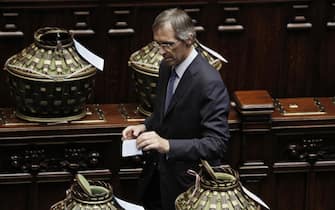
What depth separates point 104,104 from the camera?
6250 millimetres

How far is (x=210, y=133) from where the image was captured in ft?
16.4

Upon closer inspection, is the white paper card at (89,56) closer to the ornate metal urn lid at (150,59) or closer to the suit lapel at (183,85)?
the ornate metal urn lid at (150,59)

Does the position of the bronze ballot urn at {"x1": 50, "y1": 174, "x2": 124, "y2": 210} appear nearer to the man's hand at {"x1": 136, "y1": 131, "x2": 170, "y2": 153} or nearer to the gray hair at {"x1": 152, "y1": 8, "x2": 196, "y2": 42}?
the man's hand at {"x1": 136, "y1": 131, "x2": 170, "y2": 153}

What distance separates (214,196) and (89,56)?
1.58 m

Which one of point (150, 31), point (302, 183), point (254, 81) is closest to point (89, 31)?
point (150, 31)

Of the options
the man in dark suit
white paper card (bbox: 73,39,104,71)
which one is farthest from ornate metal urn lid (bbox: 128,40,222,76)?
the man in dark suit

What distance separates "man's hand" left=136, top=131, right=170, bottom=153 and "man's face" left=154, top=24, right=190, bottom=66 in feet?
1.21

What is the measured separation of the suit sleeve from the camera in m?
4.96

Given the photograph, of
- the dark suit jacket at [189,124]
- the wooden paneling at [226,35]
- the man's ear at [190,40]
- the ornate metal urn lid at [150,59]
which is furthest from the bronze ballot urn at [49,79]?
the man's ear at [190,40]

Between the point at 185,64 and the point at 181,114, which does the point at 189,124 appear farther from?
the point at 185,64

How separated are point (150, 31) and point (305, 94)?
996 millimetres

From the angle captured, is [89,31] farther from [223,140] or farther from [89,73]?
[223,140]

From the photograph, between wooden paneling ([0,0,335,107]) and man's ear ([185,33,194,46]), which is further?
wooden paneling ([0,0,335,107])

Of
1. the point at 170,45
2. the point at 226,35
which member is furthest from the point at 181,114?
A: the point at 226,35
